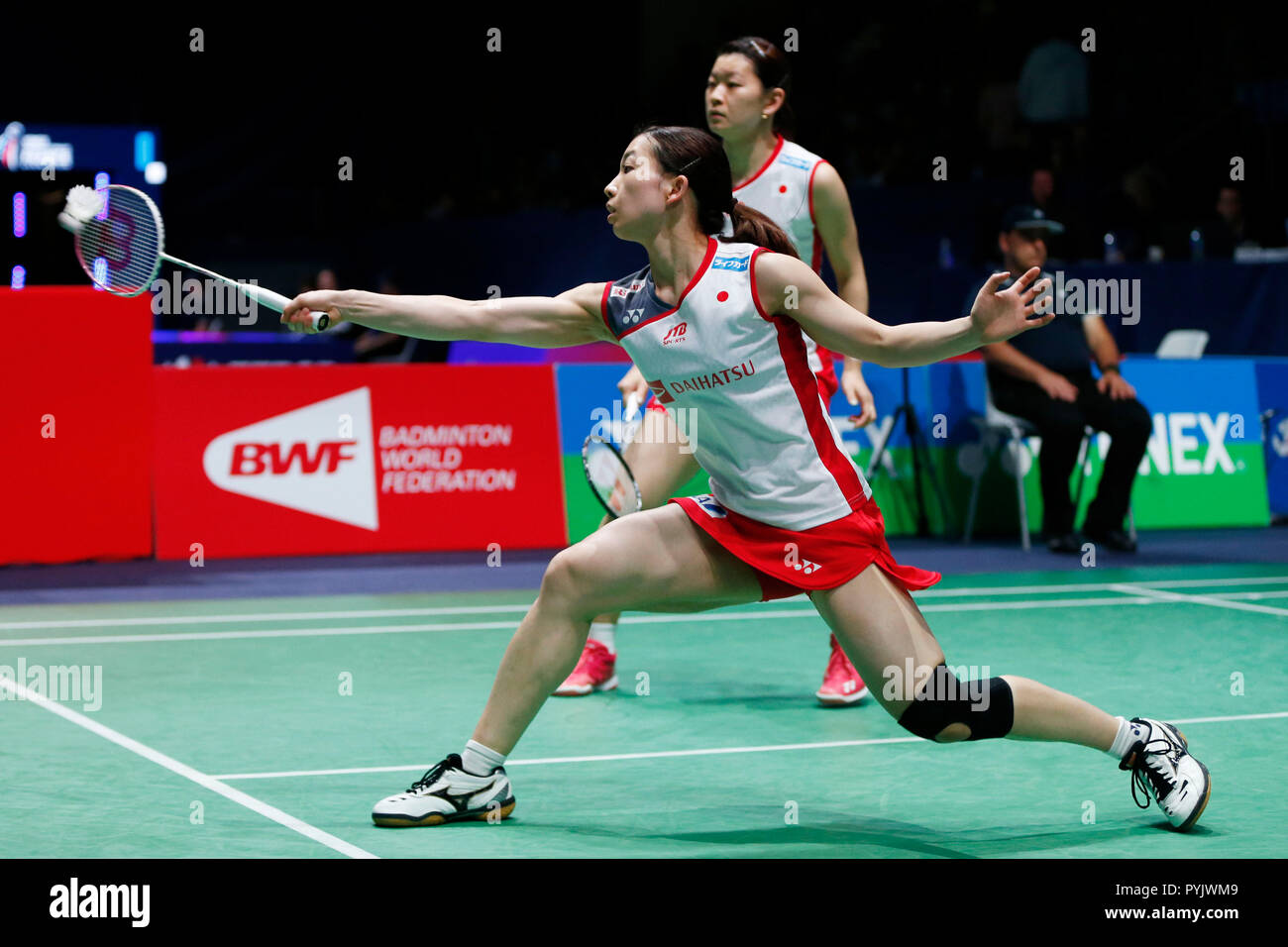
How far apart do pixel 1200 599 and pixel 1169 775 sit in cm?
405

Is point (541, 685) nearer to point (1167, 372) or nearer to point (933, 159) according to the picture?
point (1167, 372)

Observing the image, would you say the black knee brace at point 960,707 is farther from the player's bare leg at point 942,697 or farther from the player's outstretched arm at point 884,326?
the player's outstretched arm at point 884,326

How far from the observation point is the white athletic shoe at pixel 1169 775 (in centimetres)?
398

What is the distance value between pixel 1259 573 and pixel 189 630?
16.5 ft

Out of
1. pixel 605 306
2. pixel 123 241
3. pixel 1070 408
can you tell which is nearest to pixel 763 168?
pixel 605 306

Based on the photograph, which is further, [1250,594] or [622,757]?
[1250,594]

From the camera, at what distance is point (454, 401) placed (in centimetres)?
921

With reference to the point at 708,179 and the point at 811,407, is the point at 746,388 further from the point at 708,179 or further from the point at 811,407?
the point at 708,179

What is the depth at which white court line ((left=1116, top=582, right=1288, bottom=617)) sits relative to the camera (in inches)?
298

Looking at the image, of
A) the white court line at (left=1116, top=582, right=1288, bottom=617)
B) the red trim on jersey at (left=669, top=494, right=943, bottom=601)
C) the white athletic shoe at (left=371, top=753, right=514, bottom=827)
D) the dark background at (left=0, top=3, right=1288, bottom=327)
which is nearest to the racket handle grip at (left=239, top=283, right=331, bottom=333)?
the red trim on jersey at (left=669, top=494, right=943, bottom=601)

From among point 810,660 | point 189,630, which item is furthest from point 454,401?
point 810,660
